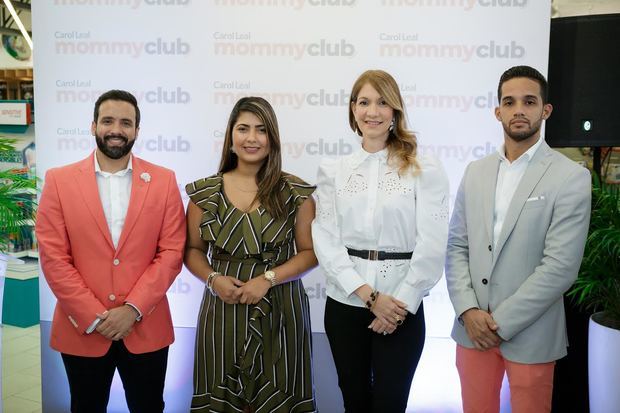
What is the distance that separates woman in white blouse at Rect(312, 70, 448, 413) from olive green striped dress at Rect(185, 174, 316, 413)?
0.19m

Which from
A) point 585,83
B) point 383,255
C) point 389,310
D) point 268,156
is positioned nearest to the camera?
point 389,310

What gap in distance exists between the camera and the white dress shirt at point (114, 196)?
231 cm

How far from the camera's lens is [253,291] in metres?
2.22

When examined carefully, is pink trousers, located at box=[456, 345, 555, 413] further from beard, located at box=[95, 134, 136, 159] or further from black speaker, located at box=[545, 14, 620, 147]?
beard, located at box=[95, 134, 136, 159]

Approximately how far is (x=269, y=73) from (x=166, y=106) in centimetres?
65

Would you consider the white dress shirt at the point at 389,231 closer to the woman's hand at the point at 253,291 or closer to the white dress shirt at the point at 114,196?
the woman's hand at the point at 253,291

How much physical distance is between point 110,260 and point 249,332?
2.14 ft

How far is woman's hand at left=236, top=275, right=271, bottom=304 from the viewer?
2217 millimetres

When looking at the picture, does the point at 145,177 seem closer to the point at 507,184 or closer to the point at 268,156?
the point at 268,156

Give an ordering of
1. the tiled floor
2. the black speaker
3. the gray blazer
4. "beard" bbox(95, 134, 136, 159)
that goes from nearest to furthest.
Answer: the gray blazer, "beard" bbox(95, 134, 136, 159), the black speaker, the tiled floor

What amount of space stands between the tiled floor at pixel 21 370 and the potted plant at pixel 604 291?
327cm

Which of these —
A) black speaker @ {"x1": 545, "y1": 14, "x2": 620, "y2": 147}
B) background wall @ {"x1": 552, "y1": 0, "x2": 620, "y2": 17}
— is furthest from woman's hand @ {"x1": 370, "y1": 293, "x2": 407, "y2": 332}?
background wall @ {"x1": 552, "y1": 0, "x2": 620, "y2": 17}

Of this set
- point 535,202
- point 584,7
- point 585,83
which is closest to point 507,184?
point 535,202

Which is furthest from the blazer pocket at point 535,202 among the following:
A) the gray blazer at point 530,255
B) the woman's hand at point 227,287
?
the woman's hand at point 227,287
